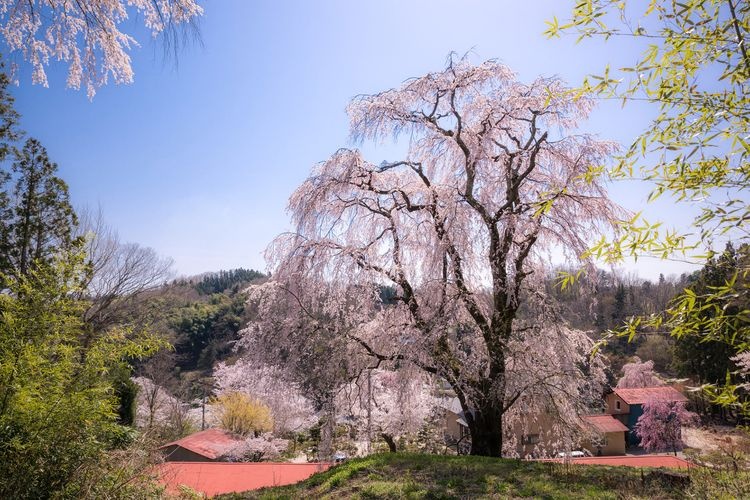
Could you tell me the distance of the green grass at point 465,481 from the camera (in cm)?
557

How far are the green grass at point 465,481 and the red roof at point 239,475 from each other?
2.88 meters

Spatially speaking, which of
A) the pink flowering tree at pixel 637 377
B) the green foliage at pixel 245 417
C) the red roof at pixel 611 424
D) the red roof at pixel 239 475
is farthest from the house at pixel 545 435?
the green foliage at pixel 245 417

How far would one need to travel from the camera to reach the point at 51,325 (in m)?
4.18

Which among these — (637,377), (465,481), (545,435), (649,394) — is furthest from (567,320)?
(637,377)

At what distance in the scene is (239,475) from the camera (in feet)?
35.2

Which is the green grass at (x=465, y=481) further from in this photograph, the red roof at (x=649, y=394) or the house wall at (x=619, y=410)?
the house wall at (x=619, y=410)

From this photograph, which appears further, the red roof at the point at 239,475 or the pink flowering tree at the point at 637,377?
the pink flowering tree at the point at 637,377

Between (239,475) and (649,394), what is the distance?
81.3 feet

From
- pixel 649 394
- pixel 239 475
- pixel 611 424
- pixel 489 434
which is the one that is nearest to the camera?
pixel 489 434

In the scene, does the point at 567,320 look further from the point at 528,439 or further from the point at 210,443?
the point at 210,443

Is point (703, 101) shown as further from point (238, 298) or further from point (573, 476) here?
point (238, 298)

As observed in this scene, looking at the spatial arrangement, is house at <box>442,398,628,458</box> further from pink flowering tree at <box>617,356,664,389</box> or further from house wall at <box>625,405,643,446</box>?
pink flowering tree at <box>617,356,664,389</box>

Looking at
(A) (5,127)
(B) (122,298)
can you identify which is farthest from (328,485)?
(B) (122,298)

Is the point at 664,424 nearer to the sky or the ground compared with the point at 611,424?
nearer to the sky
